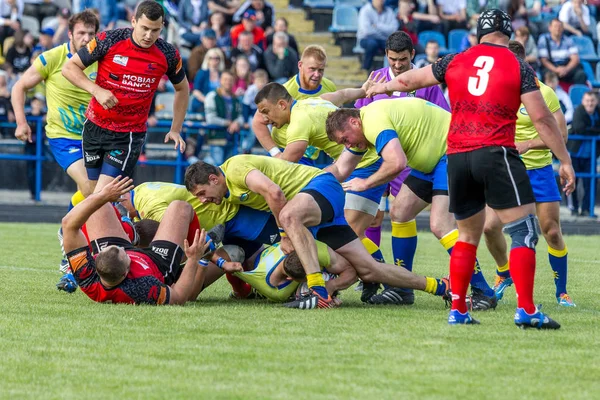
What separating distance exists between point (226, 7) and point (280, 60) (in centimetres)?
249

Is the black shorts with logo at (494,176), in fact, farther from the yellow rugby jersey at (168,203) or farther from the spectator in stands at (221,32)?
the spectator in stands at (221,32)

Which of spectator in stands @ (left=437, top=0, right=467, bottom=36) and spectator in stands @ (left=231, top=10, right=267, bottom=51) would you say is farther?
spectator in stands @ (left=437, top=0, right=467, bottom=36)

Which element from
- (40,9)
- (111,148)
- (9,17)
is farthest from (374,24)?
(111,148)

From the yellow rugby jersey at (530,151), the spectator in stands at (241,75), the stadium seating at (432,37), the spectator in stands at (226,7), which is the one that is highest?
the spectator in stands at (226,7)

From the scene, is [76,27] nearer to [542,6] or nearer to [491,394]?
[491,394]

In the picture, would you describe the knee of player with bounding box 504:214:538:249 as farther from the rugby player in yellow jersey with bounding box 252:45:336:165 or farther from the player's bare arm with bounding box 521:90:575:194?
the rugby player in yellow jersey with bounding box 252:45:336:165

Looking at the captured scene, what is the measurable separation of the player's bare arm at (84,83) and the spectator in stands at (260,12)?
13.3 metres

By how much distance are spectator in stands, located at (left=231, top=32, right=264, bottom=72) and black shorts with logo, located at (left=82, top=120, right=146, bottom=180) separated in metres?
11.6

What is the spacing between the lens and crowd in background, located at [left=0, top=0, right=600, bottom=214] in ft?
64.4

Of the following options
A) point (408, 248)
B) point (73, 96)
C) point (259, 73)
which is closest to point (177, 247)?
point (408, 248)

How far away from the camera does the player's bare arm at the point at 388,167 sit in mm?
7922

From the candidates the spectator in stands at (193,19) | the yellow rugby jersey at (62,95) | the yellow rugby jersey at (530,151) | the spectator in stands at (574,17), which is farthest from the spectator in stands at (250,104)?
the yellow rugby jersey at (530,151)

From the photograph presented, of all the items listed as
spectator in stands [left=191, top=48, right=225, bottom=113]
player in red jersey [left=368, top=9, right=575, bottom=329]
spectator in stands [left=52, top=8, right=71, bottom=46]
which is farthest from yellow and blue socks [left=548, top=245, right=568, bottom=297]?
spectator in stands [left=52, top=8, right=71, bottom=46]

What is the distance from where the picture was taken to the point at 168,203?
9188 millimetres
